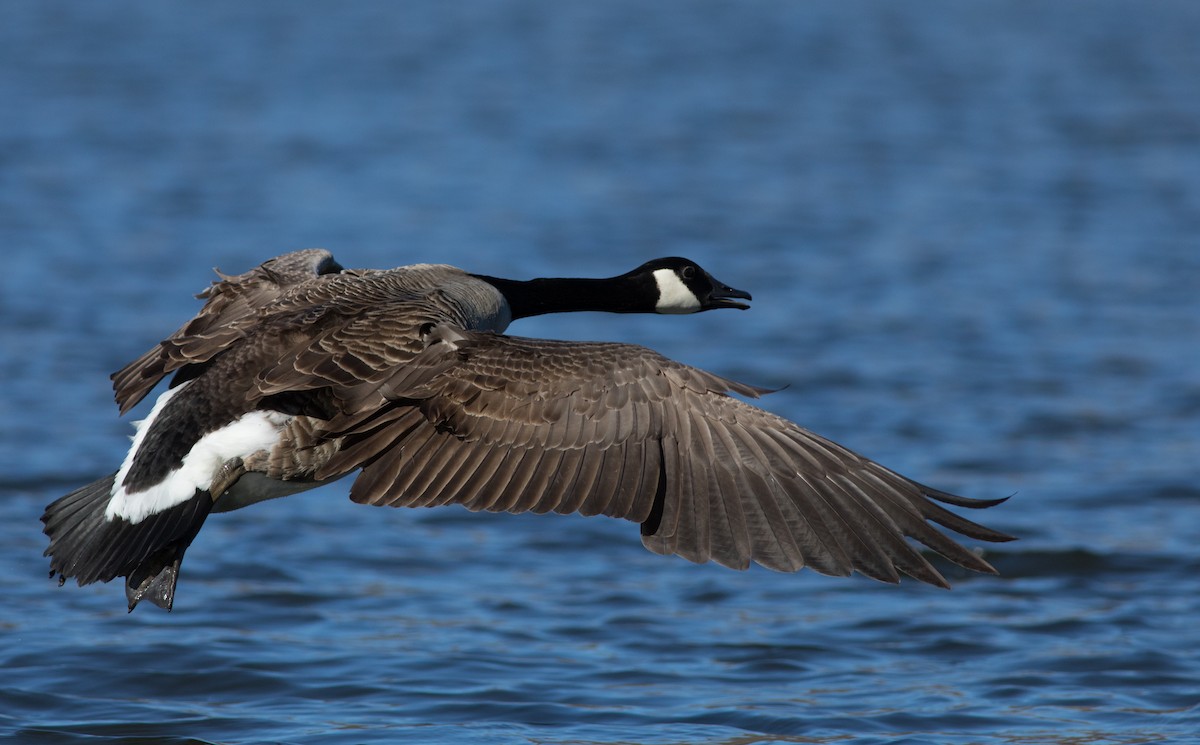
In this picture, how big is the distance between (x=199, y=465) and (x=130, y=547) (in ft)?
1.48

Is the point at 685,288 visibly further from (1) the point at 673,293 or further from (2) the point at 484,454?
(2) the point at 484,454

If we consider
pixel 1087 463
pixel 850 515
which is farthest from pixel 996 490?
pixel 850 515

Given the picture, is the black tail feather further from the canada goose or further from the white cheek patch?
the white cheek patch

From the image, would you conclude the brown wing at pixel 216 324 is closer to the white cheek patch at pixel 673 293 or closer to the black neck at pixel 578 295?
the black neck at pixel 578 295

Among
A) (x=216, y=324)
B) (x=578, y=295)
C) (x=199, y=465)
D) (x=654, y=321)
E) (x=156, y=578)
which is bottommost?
(x=156, y=578)

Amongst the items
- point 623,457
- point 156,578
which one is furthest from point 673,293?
point 156,578

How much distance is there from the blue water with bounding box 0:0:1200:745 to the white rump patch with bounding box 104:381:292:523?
1.36 metres

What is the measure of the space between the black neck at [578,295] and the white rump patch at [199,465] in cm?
199

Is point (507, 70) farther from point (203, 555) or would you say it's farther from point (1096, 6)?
point (203, 555)

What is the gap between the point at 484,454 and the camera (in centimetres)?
670

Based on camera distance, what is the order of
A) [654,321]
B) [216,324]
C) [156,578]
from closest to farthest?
[156,578] → [216,324] → [654,321]

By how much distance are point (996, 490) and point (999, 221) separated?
7.75 metres

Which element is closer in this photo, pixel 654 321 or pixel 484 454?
pixel 484 454

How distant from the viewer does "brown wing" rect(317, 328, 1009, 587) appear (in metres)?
Result: 6.42
